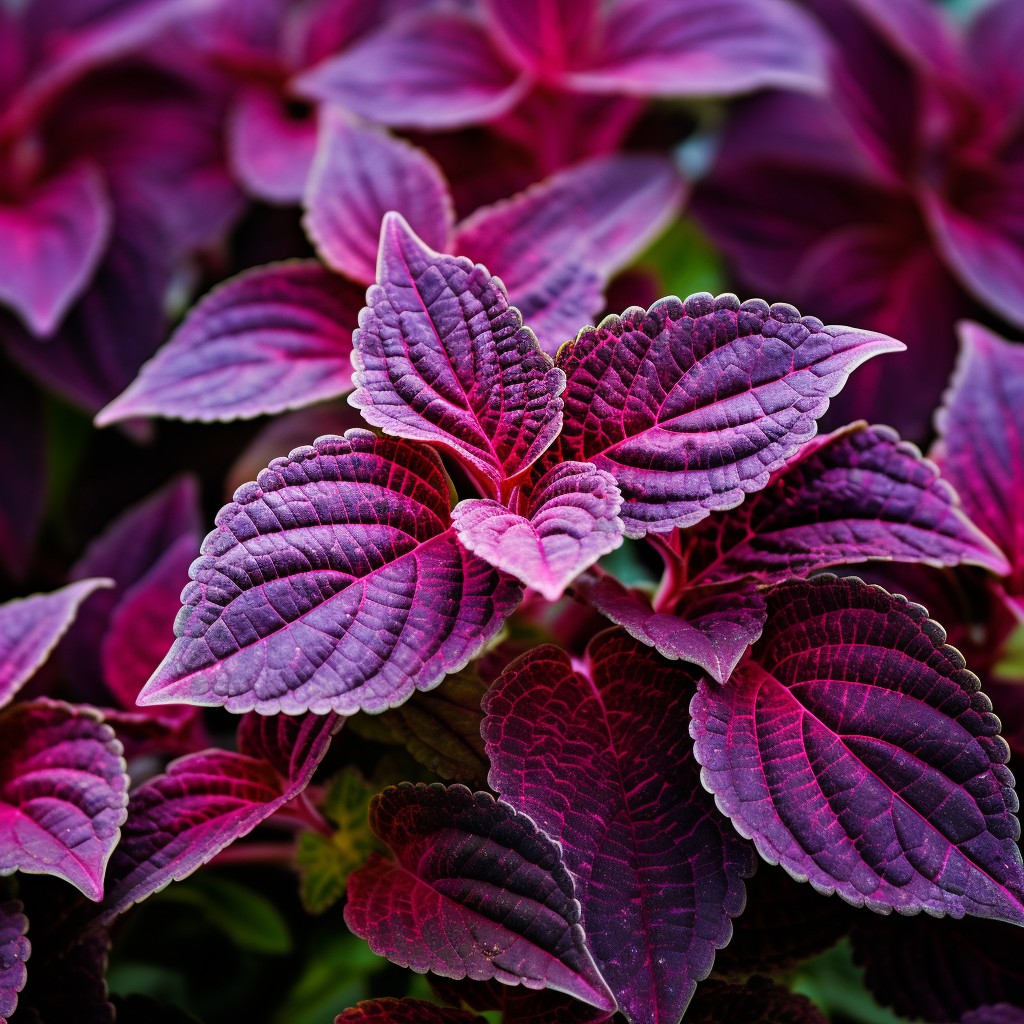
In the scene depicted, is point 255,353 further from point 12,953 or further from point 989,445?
point 989,445

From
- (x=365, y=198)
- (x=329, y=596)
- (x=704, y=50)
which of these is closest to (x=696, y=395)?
(x=329, y=596)

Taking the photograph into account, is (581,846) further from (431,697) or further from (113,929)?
(113,929)

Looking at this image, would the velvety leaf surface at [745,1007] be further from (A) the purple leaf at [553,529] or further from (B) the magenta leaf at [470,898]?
(A) the purple leaf at [553,529]

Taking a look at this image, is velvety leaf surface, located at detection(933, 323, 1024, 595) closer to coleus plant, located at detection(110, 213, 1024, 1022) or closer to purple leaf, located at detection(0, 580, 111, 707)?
Result: coleus plant, located at detection(110, 213, 1024, 1022)

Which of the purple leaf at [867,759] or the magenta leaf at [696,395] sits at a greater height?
the magenta leaf at [696,395]

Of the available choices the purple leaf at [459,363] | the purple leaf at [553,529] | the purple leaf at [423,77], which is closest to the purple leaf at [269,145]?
the purple leaf at [423,77]

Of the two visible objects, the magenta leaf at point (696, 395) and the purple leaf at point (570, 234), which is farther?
the purple leaf at point (570, 234)

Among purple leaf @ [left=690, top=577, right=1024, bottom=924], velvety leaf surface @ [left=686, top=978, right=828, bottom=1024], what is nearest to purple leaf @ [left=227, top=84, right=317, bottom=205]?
purple leaf @ [left=690, top=577, right=1024, bottom=924]
